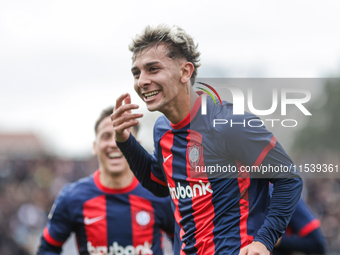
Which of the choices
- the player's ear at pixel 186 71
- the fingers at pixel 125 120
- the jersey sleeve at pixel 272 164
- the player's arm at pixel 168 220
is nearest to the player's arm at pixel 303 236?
the player's arm at pixel 168 220

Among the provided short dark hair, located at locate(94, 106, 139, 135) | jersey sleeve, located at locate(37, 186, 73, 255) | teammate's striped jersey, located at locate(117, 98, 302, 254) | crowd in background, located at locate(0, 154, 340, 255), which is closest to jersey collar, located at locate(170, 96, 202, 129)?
teammate's striped jersey, located at locate(117, 98, 302, 254)

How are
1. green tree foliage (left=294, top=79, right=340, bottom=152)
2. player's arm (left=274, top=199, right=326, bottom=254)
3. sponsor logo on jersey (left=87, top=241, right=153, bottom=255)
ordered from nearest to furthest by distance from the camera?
sponsor logo on jersey (left=87, top=241, right=153, bottom=255)
player's arm (left=274, top=199, right=326, bottom=254)
green tree foliage (left=294, top=79, right=340, bottom=152)

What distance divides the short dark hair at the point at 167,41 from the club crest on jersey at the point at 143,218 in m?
1.93

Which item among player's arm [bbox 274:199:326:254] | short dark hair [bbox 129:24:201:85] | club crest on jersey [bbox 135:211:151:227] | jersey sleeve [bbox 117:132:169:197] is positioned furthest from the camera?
player's arm [bbox 274:199:326:254]

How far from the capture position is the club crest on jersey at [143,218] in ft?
14.7

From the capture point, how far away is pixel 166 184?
3.55 metres

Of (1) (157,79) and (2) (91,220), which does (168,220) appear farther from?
(1) (157,79)

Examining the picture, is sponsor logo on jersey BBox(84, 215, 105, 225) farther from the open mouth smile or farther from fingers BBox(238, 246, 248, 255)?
fingers BBox(238, 246, 248, 255)

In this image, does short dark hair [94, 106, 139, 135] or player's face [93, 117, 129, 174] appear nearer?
player's face [93, 117, 129, 174]

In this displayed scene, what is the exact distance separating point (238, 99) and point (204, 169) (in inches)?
27.9

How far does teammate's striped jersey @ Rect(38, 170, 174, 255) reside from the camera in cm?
438

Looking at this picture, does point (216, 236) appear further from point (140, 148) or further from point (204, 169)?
point (140, 148)

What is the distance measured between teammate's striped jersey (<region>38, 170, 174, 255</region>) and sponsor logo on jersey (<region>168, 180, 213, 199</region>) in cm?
138

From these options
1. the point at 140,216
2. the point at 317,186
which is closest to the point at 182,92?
the point at 140,216
